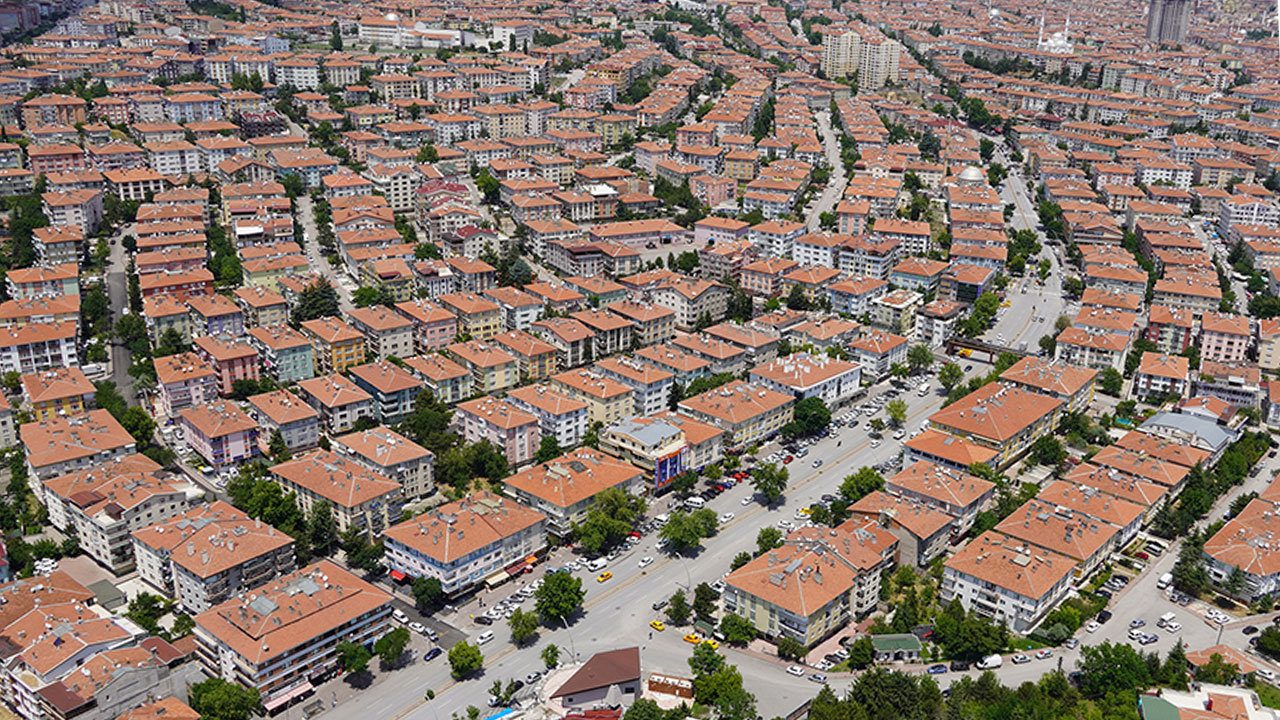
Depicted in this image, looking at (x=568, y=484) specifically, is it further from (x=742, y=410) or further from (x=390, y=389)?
(x=390, y=389)

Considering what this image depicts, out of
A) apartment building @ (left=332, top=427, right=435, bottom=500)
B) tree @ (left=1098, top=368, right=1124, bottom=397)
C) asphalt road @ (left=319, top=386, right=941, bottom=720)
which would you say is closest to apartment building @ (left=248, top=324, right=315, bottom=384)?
apartment building @ (left=332, top=427, right=435, bottom=500)

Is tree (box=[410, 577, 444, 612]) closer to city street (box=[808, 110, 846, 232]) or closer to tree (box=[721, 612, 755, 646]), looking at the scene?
tree (box=[721, 612, 755, 646])

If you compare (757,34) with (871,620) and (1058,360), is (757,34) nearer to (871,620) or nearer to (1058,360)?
(1058,360)

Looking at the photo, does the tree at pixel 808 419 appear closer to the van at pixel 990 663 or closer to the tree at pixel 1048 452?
the tree at pixel 1048 452

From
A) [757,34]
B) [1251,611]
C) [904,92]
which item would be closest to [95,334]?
[1251,611]

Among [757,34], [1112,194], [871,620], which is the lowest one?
[871,620]

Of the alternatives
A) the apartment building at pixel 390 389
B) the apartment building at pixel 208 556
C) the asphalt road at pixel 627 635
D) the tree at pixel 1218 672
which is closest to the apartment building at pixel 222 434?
the apartment building at pixel 390 389

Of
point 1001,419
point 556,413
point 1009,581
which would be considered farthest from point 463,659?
point 1001,419
